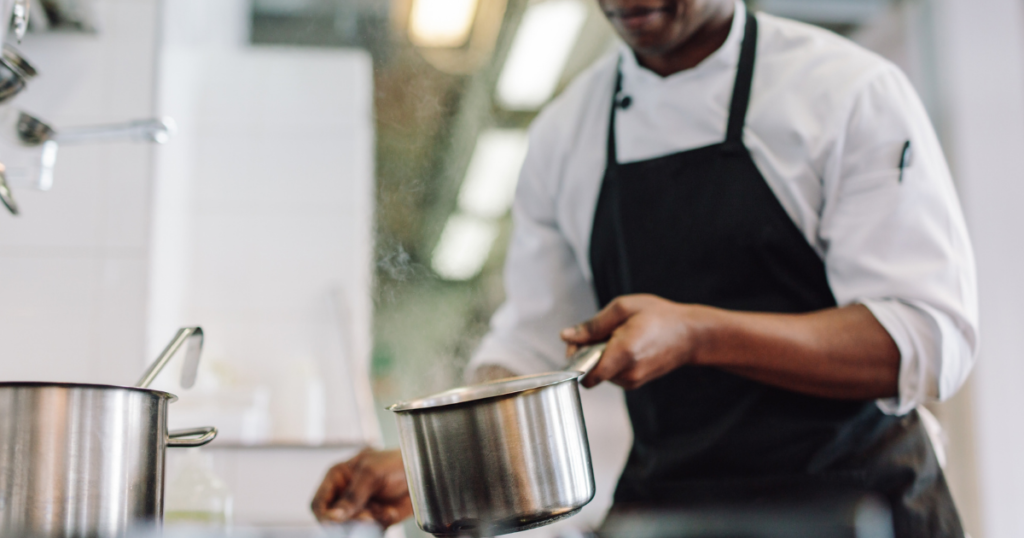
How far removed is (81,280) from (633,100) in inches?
37.2

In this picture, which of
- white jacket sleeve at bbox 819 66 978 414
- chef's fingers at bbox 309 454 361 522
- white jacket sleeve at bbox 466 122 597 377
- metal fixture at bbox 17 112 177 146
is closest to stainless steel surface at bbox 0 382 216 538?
chef's fingers at bbox 309 454 361 522

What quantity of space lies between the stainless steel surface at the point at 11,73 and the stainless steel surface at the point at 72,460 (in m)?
0.44

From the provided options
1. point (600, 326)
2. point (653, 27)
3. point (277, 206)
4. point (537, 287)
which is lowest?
point (600, 326)

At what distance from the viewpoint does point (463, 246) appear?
1691 millimetres

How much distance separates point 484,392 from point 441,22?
1.23m

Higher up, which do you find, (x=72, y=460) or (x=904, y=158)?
(x=904, y=158)

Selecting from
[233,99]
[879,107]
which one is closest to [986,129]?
[879,107]

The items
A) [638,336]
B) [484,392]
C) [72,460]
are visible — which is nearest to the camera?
[72,460]

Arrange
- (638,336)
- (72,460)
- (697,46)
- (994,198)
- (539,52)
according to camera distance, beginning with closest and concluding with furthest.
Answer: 1. (72,460)
2. (638,336)
3. (697,46)
4. (539,52)
5. (994,198)

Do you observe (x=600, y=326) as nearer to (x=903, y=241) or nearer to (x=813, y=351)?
(x=813, y=351)

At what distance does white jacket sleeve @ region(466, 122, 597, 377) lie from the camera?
4.23ft

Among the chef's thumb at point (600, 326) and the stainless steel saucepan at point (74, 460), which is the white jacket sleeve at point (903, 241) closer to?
the chef's thumb at point (600, 326)

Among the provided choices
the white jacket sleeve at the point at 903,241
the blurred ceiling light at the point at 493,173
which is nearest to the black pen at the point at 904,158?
the white jacket sleeve at the point at 903,241

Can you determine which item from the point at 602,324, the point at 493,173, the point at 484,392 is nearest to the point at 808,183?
the point at 602,324
